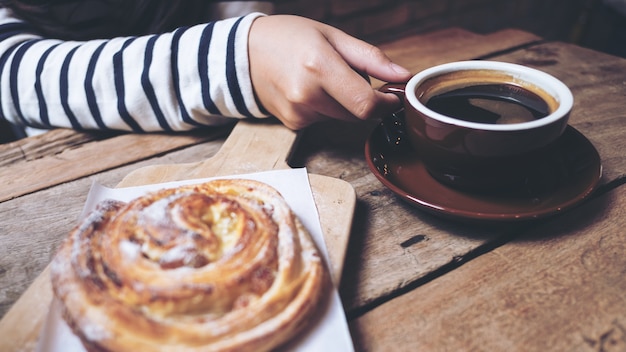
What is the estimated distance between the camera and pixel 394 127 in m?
0.72

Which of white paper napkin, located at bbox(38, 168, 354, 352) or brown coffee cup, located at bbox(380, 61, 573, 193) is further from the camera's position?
brown coffee cup, located at bbox(380, 61, 573, 193)

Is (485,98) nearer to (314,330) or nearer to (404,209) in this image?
(404,209)

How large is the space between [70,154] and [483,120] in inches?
25.7

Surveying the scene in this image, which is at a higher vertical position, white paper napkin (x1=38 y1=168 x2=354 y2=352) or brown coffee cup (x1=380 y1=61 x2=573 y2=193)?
brown coffee cup (x1=380 y1=61 x2=573 y2=193)

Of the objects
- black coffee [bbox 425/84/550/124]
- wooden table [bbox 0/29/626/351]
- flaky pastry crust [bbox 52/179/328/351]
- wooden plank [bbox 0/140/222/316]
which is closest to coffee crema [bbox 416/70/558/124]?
black coffee [bbox 425/84/550/124]

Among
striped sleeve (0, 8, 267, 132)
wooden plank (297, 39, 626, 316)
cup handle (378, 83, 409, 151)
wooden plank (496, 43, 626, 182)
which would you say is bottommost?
wooden plank (297, 39, 626, 316)

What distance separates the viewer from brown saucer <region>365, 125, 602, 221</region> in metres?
0.54

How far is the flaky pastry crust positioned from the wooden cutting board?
4cm

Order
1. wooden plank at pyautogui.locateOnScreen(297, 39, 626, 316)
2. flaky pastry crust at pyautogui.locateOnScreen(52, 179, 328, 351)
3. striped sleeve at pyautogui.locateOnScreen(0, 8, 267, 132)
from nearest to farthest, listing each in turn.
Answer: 1. flaky pastry crust at pyautogui.locateOnScreen(52, 179, 328, 351)
2. wooden plank at pyautogui.locateOnScreen(297, 39, 626, 316)
3. striped sleeve at pyautogui.locateOnScreen(0, 8, 267, 132)

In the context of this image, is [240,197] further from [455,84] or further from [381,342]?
[455,84]

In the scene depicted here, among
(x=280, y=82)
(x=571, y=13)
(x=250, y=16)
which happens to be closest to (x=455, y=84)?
(x=280, y=82)

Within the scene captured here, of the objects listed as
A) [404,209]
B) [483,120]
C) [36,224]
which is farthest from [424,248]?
[36,224]

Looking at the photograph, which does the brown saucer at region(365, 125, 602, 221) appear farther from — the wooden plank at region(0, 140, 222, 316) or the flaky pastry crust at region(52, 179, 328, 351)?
the wooden plank at region(0, 140, 222, 316)

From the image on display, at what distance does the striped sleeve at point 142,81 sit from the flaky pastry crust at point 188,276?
0.94ft
